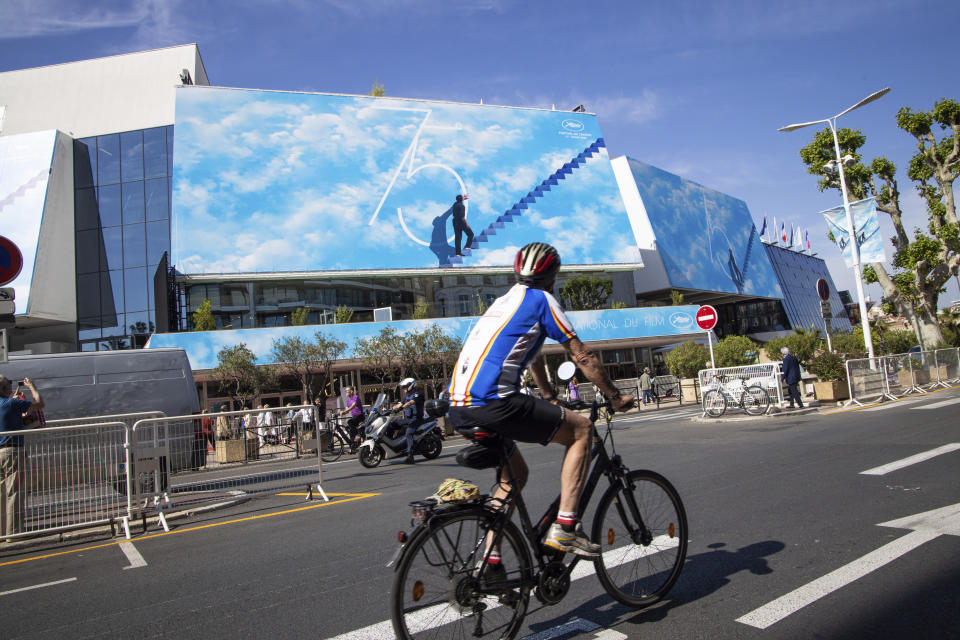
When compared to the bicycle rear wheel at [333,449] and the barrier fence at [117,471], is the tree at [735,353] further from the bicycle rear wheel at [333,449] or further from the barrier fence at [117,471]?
the barrier fence at [117,471]

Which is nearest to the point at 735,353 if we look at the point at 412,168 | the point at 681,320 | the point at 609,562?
the point at 681,320

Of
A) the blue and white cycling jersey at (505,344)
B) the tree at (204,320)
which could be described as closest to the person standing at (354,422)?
the blue and white cycling jersey at (505,344)

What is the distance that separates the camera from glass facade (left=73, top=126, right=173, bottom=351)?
37594 millimetres

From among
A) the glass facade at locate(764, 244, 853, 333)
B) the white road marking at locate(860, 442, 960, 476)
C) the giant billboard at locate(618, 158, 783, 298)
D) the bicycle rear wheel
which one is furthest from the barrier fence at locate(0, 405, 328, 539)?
the glass facade at locate(764, 244, 853, 333)

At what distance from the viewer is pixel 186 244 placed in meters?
32.1

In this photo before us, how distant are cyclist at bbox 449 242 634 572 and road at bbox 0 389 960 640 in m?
0.68

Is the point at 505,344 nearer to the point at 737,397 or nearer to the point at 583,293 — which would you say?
the point at 737,397

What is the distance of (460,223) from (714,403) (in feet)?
83.4

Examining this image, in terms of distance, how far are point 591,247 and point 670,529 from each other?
39988mm

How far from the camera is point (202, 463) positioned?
332 inches

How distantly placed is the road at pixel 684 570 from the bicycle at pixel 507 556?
0.26 metres

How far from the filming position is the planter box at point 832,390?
Answer: 605 inches

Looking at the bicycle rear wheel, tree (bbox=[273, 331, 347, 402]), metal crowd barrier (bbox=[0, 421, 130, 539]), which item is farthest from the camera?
tree (bbox=[273, 331, 347, 402])

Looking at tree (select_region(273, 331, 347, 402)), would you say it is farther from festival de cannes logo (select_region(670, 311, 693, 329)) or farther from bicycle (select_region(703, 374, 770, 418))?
festival de cannes logo (select_region(670, 311, 693, 329))
